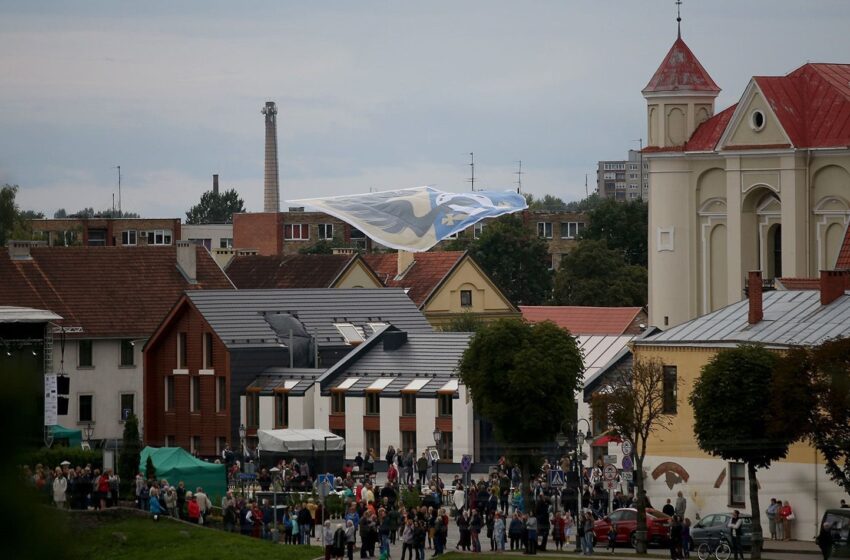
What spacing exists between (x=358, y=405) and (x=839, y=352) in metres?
27.3

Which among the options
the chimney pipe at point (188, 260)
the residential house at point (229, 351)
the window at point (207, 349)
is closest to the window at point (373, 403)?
the residential house at point (229, 351)

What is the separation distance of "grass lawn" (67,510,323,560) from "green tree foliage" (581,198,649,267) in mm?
108662

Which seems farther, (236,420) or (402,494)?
(236,420)

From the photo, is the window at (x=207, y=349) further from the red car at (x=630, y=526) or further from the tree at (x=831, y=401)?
the tree at (x=831, y=401)

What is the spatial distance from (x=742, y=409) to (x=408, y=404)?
22.9m

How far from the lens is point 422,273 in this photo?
114 metres

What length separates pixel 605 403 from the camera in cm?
4350

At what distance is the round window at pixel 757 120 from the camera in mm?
80812

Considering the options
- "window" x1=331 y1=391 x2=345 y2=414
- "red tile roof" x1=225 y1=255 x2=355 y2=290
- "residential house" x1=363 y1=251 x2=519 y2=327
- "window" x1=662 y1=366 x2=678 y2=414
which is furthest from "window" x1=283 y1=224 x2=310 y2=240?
"window" x1=662 y1=366 x2=678 y2=414

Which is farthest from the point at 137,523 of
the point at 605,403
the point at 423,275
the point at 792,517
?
the point at 423,275

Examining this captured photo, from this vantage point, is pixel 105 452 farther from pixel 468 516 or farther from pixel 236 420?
pixel 236 420

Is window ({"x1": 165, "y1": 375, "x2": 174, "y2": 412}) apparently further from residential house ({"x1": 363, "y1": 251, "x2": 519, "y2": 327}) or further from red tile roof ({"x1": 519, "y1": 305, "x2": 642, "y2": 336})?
residential house ({"x1": 363, "y1": 251, "x2": 519, "y2": 327})

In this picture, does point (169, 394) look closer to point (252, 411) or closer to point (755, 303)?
point (252, 411)

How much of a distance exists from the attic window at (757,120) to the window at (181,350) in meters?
28.9
